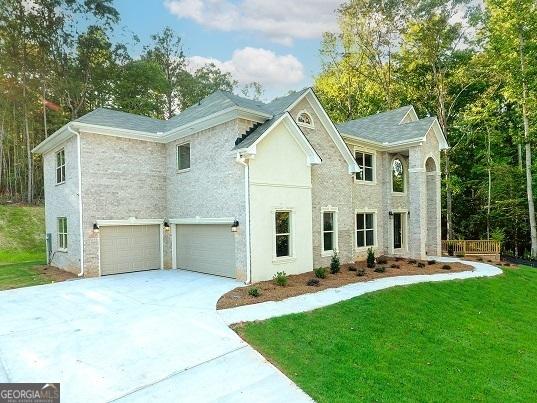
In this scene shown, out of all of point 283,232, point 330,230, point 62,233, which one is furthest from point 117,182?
point 330,230

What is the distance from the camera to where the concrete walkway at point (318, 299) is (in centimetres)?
802

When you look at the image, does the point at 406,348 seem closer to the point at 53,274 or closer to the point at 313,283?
the point at 313,283

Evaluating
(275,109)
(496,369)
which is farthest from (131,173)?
(496,369)

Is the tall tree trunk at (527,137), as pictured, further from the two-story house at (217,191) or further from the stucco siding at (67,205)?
the stucco siding at (67,205)

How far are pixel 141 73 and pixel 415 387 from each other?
1200 inches

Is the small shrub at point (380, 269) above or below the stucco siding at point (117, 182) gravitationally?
below

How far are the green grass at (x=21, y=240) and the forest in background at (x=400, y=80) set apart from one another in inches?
139

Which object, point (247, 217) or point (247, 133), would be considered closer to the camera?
point (247, 217)

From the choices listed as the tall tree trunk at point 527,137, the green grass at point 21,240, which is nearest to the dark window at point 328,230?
the green grass at point 21,240

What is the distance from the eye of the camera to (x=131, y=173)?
46.0 ft

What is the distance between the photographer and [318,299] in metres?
9.53

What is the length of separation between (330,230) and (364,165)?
15.5ft

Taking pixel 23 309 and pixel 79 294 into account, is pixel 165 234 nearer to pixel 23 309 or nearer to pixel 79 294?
pixel 79 294

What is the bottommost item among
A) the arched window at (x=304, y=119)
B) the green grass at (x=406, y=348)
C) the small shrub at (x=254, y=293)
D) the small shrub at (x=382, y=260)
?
the green grass at (x=406, y=348)
